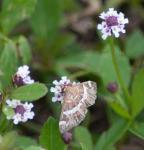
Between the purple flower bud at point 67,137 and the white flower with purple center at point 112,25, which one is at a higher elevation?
the white flower with purple center at point 112,25

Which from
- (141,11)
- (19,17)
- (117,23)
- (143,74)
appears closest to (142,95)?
(143,74)

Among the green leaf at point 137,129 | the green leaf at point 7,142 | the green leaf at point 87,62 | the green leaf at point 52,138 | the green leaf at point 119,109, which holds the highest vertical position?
the green leaf at point 7,142

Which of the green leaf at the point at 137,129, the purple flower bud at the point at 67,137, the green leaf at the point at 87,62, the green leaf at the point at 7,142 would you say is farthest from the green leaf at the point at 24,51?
the green leaf at the point at 7,142

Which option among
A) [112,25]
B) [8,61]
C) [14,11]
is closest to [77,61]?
[14,11]

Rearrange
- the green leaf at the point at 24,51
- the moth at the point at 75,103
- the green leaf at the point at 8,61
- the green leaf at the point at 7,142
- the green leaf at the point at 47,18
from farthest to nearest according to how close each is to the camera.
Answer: the green leaf at the point at 47,18
the green leaf at the point at 24,51
the green leaf at the point at 8,61
the moth at the point at 75,103
the green leaf at the point at 7,142

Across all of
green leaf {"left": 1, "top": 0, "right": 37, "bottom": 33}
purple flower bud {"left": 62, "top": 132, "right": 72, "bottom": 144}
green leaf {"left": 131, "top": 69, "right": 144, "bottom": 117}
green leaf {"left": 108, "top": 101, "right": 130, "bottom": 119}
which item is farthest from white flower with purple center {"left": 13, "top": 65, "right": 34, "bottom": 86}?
green leaf {"left": 1, "top": 0, "right": 37, "bottom": 33}

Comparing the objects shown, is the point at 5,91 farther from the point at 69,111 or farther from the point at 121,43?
the point at 121,43

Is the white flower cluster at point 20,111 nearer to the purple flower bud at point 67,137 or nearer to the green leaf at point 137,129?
the purple flower bud at point 67,137
